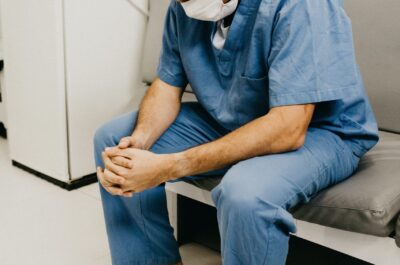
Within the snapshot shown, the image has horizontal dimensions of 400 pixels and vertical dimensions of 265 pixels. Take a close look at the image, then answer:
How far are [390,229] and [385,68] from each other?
0.61m

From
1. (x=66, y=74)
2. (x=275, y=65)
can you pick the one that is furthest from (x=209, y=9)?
(x=66, y=74)

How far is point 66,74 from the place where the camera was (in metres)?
1.76

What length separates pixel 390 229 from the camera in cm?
94

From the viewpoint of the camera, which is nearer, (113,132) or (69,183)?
(113,132)

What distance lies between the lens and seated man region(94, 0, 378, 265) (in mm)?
903

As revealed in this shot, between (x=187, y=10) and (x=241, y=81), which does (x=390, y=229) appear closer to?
(x=241, y=81)

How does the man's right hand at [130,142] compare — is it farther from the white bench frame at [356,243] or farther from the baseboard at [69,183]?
the baseboard at [69,183]

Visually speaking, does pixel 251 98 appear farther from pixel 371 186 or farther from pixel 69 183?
pixel 69 183

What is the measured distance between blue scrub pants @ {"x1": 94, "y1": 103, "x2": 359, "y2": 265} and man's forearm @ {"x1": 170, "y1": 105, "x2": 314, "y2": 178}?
0.02 meters

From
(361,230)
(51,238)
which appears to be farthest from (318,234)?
(51,238)

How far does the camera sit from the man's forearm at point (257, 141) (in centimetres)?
97

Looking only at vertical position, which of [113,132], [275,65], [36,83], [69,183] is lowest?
[69,183]

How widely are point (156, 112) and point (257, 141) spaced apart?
376 mm

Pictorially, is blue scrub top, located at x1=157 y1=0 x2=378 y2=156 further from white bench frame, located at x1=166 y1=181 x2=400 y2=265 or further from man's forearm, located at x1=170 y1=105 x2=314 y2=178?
white bench frame, located at x1=166 y1=181 x2=400 y2=265
